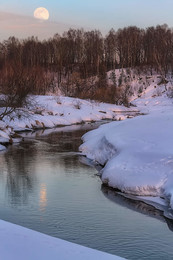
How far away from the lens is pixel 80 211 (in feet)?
34.9

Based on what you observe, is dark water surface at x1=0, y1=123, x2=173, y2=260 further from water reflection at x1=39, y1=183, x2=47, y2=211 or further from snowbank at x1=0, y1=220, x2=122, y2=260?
Answer: snowbank at x1=0, y1=220, x2=122, y2=260

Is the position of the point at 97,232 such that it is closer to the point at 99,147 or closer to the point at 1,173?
the point at 1,173

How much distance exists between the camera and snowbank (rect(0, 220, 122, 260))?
610 cm

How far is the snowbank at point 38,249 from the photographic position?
6.10 meters

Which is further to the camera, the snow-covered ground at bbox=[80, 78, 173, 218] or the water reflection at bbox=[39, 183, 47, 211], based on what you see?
the snow-covered ground at bbox=[80, 78, 173, 218]

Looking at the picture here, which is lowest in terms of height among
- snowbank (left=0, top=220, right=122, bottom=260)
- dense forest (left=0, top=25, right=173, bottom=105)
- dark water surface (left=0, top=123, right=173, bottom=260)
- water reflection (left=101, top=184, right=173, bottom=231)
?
water reflection (left=101, top=184, right=173, bottom=231)

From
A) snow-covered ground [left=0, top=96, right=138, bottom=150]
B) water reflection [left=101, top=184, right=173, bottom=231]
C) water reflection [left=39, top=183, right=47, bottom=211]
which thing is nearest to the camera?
water reflection [left=101, top=184, right=173, bottom=231]

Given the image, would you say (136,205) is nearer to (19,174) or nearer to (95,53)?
(19,174)

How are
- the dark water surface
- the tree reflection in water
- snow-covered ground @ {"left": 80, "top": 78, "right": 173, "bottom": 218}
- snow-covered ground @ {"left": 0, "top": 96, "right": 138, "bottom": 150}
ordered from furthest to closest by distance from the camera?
snow-covered ground @ {"left": 0, "top": 96, "right": 138, "bottom": 150} < the tree reflection in water < snow-covered ground @ {"left": 80, "top": 78, "right": 173, "bottom": 218} < the dark water surface

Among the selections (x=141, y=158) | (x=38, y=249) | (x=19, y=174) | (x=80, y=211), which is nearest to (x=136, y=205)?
(x=80, y=211)

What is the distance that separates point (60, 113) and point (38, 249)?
36.9m

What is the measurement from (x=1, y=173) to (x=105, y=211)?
20.7 ft

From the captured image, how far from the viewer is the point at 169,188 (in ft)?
37.5

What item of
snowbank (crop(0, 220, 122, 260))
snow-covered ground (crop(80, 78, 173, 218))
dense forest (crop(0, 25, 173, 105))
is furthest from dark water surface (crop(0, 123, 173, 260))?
dense forest (crop(0, 25, 173, 105))
